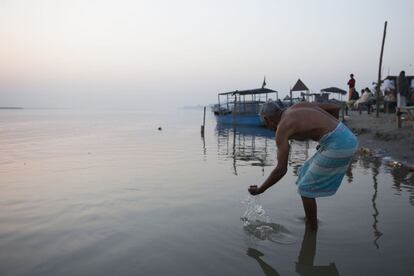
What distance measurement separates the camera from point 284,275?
3684 millimetres

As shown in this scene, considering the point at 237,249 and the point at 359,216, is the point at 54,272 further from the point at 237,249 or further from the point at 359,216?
the point at 359,216

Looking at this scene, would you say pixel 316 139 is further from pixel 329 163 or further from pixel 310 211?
pixel 310 211

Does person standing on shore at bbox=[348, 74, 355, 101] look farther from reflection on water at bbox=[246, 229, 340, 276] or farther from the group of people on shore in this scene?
reflection on water at bbox=[246, 229, 340, 276]

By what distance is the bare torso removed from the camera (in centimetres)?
392

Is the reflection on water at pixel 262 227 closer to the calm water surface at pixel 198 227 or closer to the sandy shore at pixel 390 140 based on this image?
the calm water surface at pixel 198 227

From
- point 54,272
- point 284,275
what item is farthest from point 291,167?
point 54,272

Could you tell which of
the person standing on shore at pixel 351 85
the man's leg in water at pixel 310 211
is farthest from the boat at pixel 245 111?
the man's leg in water at pixel 310 211

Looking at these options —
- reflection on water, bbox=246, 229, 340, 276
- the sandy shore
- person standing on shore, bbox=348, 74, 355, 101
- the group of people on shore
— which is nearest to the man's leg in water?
reflection on water, bbox=246, 229, 340, 276

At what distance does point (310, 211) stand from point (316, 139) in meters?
1.00

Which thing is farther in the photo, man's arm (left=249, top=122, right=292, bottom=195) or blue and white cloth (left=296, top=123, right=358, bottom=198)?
blue and white cloth (left=296, top=123, right=358, bottom=198)

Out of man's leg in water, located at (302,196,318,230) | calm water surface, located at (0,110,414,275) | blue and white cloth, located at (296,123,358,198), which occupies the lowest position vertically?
calm water surface, located at (0,110,414,275)

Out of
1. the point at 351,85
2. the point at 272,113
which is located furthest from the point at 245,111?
the point at 272,113

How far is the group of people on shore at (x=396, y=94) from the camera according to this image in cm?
1631

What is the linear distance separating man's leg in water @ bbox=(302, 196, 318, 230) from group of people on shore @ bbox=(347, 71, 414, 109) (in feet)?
45.4
